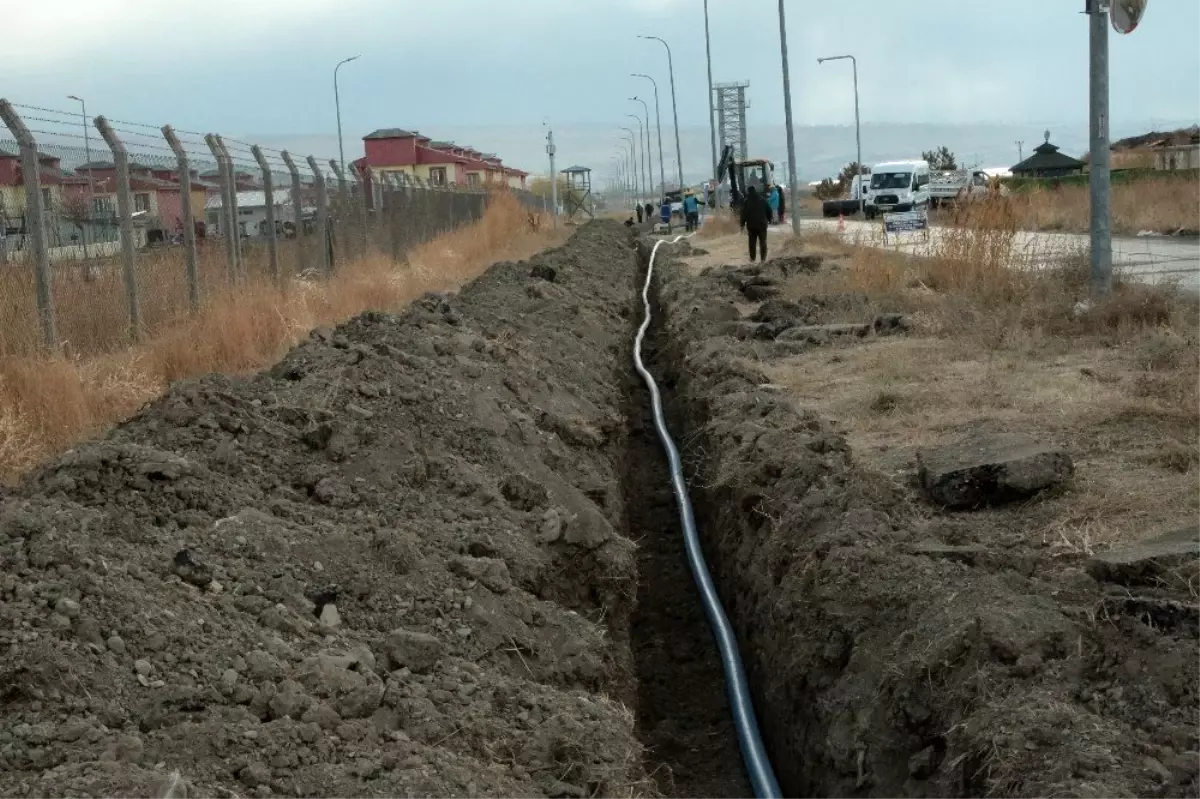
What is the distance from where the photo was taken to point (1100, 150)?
13.5m

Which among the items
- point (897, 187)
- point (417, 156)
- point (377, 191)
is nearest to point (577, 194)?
point (417, 156)

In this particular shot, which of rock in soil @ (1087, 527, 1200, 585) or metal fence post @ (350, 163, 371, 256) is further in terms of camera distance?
metal fence post @ (350, 163, 371, 256)

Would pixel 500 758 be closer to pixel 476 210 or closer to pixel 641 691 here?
pixel 641 691

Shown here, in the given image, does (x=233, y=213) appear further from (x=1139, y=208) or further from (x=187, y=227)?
(x=1139, y=208)

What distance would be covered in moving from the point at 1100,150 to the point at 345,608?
10.6 metres

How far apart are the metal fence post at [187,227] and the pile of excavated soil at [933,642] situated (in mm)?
6360

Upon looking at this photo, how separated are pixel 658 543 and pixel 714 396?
1786 mm

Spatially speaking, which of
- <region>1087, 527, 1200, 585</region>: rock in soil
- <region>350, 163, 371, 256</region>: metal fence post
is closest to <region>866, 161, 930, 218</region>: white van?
<region>350, 163, 371, 256</region>: metal fence post

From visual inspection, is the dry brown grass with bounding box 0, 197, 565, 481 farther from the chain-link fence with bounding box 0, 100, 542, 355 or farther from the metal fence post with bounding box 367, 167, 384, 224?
the metal fence post with bounding box 367, 167, 384, 224

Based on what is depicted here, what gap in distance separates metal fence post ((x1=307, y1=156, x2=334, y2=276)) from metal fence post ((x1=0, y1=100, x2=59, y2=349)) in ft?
28.5

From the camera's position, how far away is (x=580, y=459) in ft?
31.0

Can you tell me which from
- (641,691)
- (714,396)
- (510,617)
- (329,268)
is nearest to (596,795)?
(510,617)

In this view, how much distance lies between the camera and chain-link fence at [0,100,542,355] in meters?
10.0

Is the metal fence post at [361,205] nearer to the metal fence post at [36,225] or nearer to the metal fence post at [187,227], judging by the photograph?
the metal fence post at [187,227]
